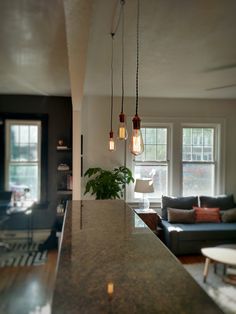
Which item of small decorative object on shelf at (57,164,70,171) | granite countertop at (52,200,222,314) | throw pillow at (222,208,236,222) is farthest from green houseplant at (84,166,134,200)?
granite countertop at (52,200,222,314)

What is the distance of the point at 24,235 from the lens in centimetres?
495

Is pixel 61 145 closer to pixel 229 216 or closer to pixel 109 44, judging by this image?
pixel 109 44

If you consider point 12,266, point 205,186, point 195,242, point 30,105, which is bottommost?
point 12,266

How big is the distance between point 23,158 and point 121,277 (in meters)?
4.40

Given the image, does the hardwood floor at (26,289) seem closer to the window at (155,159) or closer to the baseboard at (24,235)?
the baseboard at (24,235)

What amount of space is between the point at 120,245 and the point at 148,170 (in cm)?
389

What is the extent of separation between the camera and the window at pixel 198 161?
207 inches

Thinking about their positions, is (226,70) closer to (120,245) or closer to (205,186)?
(205,186)

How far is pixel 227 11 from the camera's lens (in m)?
2.01

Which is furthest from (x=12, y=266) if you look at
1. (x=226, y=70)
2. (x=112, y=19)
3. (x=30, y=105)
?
(x=226, y=70)

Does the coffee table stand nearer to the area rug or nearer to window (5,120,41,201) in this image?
the area rug

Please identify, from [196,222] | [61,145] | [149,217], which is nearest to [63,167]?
[61,145]

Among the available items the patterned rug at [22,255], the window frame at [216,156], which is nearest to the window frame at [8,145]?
the patterned rug at [22,255]

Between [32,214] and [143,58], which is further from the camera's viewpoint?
[32,214]
